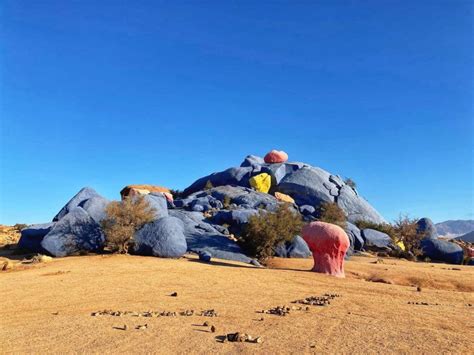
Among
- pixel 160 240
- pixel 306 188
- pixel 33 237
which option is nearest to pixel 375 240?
pixel 306 188

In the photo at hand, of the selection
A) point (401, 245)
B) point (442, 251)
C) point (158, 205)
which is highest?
→ point (158, 205)

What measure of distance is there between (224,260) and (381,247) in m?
18.0

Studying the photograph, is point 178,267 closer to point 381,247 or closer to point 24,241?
point 24,241

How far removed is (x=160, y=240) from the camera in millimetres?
17625

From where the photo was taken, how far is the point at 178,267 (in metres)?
14.2

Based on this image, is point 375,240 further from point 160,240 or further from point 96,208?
point 96,208

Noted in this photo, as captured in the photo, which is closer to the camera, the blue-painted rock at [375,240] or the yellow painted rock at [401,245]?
the blue-painted rock at [375,240]

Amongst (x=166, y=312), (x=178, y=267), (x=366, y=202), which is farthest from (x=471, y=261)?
(x=166, y=312)

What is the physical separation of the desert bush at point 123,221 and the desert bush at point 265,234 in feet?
16.4

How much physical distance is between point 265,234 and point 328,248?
19.2 feet

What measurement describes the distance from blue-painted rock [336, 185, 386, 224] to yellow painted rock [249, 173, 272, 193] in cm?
811

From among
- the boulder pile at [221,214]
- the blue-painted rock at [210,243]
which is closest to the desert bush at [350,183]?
the boulder pile at [221,214]

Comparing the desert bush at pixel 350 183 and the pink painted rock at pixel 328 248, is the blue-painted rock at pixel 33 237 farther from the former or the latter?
the desert bush at pixel 350 183

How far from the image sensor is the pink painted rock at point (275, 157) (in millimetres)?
54656
